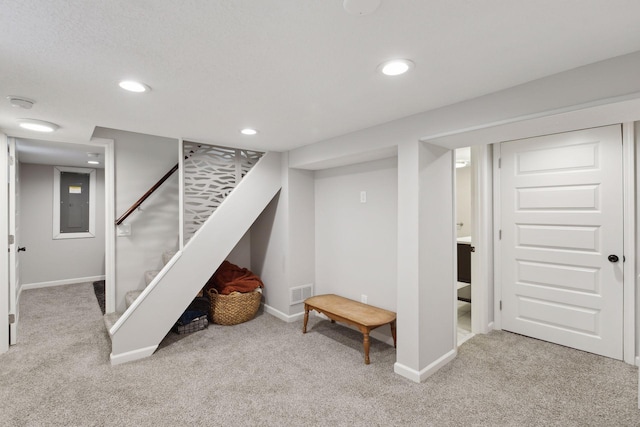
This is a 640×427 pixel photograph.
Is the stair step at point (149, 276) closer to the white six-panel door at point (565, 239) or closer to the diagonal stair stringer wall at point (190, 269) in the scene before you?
the diagonal stair stringer wall at point (190, 269)

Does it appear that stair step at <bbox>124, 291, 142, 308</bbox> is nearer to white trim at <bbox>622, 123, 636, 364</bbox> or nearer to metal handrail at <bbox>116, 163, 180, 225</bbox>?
metal handrail at <bbox>116, 163, 180, 225</bbox>

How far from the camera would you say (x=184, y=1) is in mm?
1112

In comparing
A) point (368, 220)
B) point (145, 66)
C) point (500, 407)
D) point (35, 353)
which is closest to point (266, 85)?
point (145, 66)

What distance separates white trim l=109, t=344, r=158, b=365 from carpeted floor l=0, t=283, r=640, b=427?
7cm

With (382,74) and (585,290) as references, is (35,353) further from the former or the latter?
(585,290)

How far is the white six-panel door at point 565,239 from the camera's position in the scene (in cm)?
271

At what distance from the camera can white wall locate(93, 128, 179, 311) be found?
11.8ft

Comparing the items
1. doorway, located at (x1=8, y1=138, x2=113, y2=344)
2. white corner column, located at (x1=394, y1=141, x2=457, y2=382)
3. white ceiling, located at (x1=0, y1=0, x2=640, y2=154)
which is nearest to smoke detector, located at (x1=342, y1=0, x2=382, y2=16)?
white ceiling, located at (x1=0, y1=0, x2=640, y2=154)

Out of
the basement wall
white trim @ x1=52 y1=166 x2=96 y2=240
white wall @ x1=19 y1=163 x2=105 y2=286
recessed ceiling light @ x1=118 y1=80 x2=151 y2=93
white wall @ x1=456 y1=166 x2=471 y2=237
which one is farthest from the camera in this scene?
white trim @ x1=52 y1=166 x2=96 y2=240

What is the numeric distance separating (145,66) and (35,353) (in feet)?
9.58

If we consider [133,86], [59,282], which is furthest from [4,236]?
[59,282]

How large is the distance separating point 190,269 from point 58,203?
3.94 metres

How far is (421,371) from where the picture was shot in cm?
243

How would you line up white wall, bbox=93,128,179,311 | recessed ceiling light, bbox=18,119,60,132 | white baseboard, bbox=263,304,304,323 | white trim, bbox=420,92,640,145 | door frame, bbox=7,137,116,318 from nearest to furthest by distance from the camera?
white trim, bbox=420,92,640,145, recessed ceiling light, bbox=18,119,60,132, door frame, bbox=7,137,116,318, white wall, bbox=93,128,179,311, white baseboard, bbox=263,304,304,323
